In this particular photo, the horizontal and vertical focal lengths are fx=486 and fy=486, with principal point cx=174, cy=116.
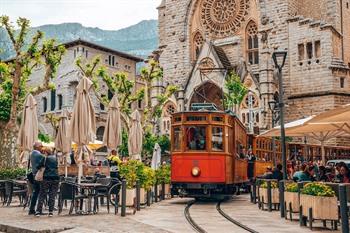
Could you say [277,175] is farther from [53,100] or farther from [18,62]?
[53,100]

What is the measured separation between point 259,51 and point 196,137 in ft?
74.7

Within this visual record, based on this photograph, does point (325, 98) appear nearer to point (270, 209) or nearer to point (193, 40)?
point (193, 40)

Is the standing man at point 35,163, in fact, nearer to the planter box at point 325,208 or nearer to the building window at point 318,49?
the planter box at point 325,208

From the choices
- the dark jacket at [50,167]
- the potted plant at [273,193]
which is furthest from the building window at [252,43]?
the dark jacket at [50,167]

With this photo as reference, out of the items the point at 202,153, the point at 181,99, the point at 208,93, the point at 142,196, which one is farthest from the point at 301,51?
the point at 142,196

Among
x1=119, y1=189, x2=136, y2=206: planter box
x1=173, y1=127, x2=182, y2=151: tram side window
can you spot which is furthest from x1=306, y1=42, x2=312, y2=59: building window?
x1=119, y1=189, x2=136, y2=206: planter box

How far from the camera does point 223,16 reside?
131 feet

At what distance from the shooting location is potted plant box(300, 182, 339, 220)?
341 inches

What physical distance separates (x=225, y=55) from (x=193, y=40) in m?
3.96

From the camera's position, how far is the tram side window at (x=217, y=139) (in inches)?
588

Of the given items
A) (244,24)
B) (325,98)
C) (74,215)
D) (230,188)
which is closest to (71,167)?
(230,188)

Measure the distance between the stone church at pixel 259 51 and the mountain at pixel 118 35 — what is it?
3997 inches

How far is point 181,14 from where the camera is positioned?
138 feet

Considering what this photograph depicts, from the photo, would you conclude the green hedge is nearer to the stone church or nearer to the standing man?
the standing man
